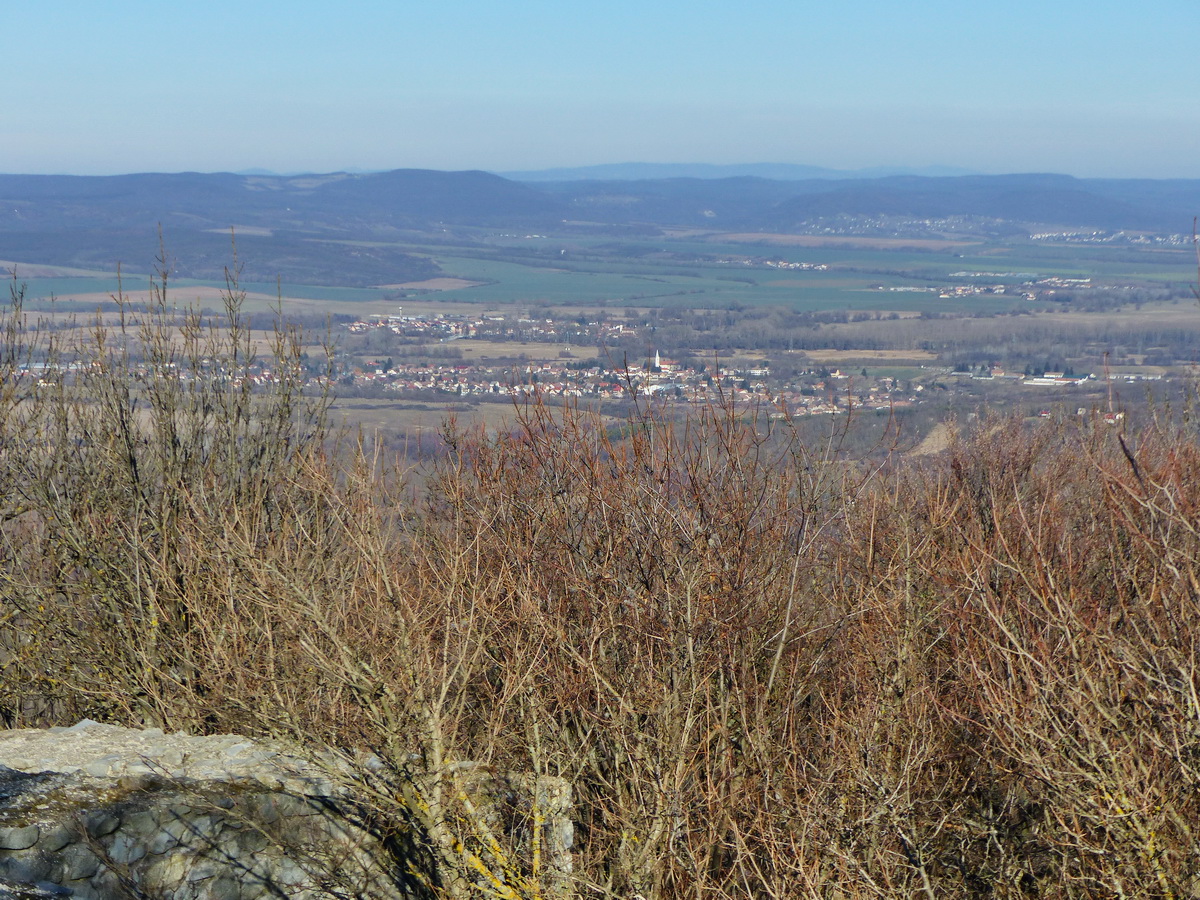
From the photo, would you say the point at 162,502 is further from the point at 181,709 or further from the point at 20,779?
the point at 20,779

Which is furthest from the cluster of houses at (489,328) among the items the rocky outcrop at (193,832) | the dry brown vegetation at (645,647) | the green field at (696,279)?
the rocky outcrop at (193,832)

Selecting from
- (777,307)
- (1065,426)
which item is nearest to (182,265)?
(777,307)

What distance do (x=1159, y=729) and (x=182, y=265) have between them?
128611 mm

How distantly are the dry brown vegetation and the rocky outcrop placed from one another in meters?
0.38

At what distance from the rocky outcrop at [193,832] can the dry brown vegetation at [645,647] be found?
384 mm

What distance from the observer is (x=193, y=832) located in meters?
8.01

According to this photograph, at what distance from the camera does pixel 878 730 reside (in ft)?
26.7

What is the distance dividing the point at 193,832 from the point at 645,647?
11.8 feet

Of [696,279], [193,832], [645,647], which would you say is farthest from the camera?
[696,279]

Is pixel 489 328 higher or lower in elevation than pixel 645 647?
lower

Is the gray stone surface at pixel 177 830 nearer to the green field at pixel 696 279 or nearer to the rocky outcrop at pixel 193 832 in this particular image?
the rocky outcrop at pixel 193 832

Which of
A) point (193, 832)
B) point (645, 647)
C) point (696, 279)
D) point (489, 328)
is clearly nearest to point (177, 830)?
point (193, 832)

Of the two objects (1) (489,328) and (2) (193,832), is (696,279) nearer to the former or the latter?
(1) (489,328)

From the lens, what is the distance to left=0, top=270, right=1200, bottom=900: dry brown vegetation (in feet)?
21.6
